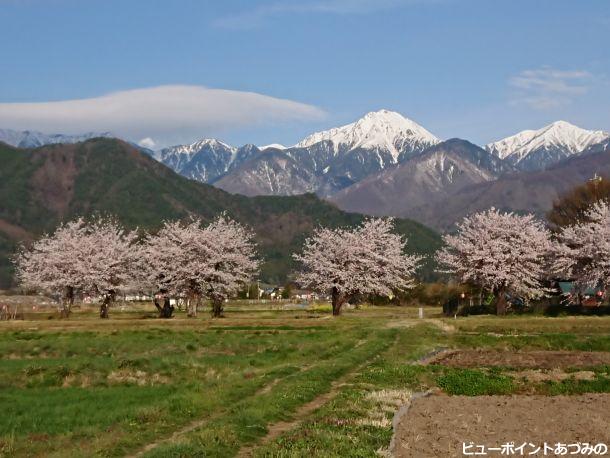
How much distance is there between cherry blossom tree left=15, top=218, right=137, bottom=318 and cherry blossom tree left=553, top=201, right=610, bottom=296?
171ft

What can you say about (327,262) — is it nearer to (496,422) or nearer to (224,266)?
(224,266)

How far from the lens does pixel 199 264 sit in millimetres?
92125

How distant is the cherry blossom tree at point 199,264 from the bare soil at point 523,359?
50.0m

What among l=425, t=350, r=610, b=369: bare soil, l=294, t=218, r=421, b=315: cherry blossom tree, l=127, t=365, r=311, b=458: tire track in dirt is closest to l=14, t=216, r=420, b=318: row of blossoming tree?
l=294, t=218, r=421, b=315: cherry blossom tree

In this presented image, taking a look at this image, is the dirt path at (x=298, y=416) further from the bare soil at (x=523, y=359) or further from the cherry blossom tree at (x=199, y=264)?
the cherry blossom tree at (x=199, y=264)

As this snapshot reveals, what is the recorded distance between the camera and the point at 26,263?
101000 millimetres

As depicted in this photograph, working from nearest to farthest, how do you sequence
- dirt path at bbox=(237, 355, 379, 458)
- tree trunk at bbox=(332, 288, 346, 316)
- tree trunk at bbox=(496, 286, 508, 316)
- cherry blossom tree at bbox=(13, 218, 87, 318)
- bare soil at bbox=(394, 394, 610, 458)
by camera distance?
1. dirt path at bbox=(237, 355, 379, 458)
2. bare soil at bbox=(394, 394, 610, 458)
3. tree trunk at bbox=(496, 286, 508, 316)
4. tree trunk at bbox=(332, 288, 346, 316)
5. cherry blossom tree at bbox=(13, 218, 87, 318)

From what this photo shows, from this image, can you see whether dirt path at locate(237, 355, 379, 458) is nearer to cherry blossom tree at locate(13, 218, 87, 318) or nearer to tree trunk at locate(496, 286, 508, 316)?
tree trunk at locate(496, 286, 508, 316)

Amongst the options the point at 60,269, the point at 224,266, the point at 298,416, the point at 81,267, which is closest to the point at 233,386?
the point at 298,416

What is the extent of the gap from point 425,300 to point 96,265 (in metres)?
87.6

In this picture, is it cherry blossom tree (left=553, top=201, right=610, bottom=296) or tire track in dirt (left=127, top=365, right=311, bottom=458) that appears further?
cherry blossom tree (left=553, top=201, right=610, bottom=296)

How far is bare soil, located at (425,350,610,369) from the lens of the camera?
39.4 m

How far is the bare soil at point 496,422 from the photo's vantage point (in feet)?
64.7

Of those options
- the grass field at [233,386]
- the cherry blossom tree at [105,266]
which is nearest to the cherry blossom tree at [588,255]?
the grass field at [233,386]
